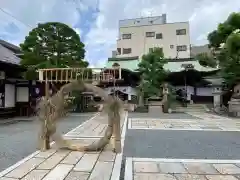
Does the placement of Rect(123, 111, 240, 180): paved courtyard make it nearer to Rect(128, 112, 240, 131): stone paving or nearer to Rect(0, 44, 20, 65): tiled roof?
Rect(128, 112, 240, 131): stone paving

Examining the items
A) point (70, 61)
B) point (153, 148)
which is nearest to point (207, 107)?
point (70, 61)

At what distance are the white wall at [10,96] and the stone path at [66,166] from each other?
314 inches

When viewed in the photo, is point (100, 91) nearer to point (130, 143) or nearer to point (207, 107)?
point (130, 143)

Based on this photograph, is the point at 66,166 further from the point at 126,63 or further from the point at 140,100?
the point at 126,63

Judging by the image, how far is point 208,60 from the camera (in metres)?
14.4

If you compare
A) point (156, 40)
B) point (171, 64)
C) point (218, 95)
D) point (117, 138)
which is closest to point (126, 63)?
point (171, 64)

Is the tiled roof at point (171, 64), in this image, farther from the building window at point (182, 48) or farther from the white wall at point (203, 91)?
the building window at point (182, 48)

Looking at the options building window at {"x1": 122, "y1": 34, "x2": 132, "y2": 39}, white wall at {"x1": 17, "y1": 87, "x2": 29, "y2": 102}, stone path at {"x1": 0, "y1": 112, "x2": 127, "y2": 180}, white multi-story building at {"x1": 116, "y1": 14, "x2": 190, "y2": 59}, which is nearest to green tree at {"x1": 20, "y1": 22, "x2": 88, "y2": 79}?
white wall at {"x1": 17, "y1": 87, "x2": 29, "y2": 102}

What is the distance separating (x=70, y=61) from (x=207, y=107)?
1101 centimetres

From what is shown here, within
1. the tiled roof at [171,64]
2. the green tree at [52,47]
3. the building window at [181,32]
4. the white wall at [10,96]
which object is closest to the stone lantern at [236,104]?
the tiled roof at [171,64]

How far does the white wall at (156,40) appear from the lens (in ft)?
90.0

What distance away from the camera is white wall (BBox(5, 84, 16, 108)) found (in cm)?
1181

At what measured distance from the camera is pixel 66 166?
395cm

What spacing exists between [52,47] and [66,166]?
908 centimetres
